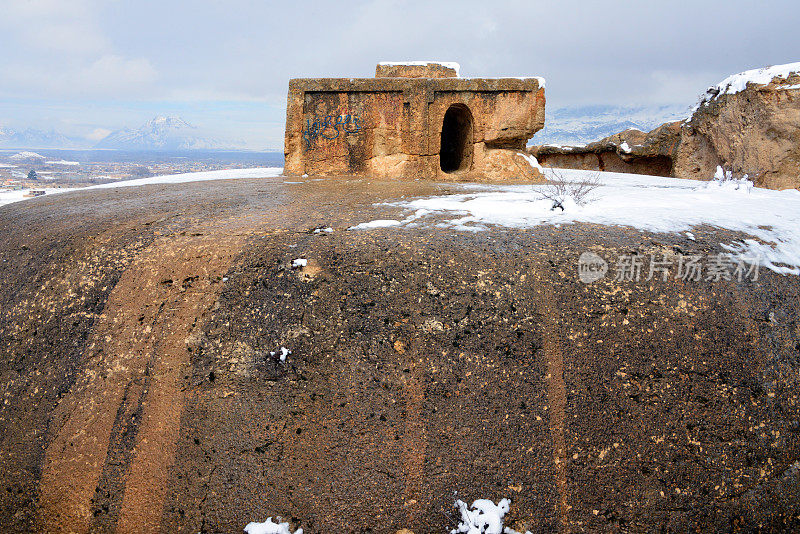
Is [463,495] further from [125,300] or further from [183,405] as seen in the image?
[125,300]

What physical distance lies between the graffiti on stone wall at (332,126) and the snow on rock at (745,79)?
22.3 feet

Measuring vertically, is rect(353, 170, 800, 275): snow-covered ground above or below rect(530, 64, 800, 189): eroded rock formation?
below

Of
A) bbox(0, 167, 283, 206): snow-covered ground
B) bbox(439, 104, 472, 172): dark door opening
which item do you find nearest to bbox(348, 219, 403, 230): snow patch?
bbox(439, 104, 472, 172): dark door opening

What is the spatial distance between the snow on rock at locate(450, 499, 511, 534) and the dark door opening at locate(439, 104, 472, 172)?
576 cm

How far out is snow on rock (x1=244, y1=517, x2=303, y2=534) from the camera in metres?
1.87

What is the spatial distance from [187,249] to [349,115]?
4269 mm

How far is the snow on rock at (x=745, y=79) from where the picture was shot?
23.5 ft

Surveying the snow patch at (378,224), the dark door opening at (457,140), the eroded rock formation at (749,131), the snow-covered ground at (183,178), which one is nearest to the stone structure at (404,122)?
the dark door opening at (457,140)

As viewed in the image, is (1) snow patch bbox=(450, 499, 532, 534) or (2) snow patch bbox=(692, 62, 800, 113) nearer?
(1) snow patch bbox=(450, 499, 532, 534)

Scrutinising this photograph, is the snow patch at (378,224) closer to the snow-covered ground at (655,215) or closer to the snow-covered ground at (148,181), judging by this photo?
the snow-covered ground at (655,215)

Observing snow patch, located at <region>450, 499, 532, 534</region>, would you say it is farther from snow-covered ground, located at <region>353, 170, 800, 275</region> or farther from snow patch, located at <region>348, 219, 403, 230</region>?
snow patch, located at <region>348, 219, 403, 230</region>

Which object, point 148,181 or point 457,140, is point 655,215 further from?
point 148,181

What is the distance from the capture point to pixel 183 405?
2.12 metres

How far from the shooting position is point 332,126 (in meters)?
6.48
